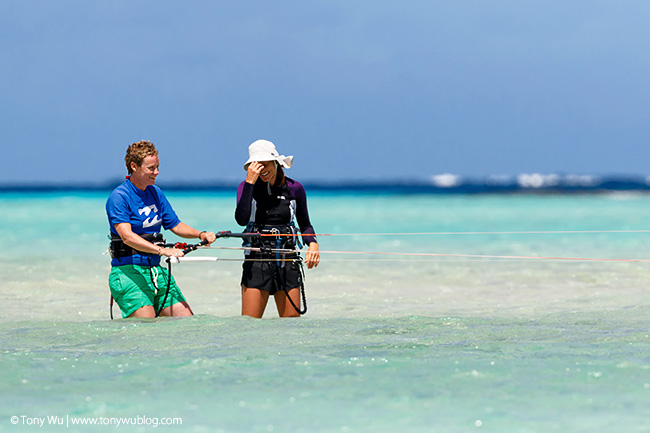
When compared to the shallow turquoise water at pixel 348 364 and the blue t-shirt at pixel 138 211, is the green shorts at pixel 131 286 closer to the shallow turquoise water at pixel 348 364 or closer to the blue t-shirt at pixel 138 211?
the blue t-shirt at pixel 138 211

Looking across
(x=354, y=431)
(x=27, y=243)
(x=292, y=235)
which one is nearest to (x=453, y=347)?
(x=292, y=235)

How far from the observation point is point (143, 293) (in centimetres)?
643

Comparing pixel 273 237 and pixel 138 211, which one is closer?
pixel 138 211

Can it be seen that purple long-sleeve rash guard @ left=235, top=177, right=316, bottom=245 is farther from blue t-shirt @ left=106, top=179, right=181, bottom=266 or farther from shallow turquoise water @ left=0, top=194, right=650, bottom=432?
shallow turquoise water @ left=0, top=194, right=650, bottom=432

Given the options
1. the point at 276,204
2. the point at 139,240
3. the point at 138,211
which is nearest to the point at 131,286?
the point at 139,240

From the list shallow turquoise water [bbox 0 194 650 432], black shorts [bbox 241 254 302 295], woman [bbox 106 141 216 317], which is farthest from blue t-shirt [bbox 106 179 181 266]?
black shorts [bbox 241 254 302 295]

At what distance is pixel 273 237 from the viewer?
21.5ft

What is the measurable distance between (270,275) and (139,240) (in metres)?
1.06

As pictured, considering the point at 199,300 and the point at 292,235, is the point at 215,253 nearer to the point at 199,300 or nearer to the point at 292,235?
the point at 199,300

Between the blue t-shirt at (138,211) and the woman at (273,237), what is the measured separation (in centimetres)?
62

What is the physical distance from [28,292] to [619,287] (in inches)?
307

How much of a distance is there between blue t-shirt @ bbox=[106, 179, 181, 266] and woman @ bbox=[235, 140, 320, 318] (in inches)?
24.5

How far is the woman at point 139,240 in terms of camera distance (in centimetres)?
623

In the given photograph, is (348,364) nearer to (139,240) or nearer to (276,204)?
(276,204)
